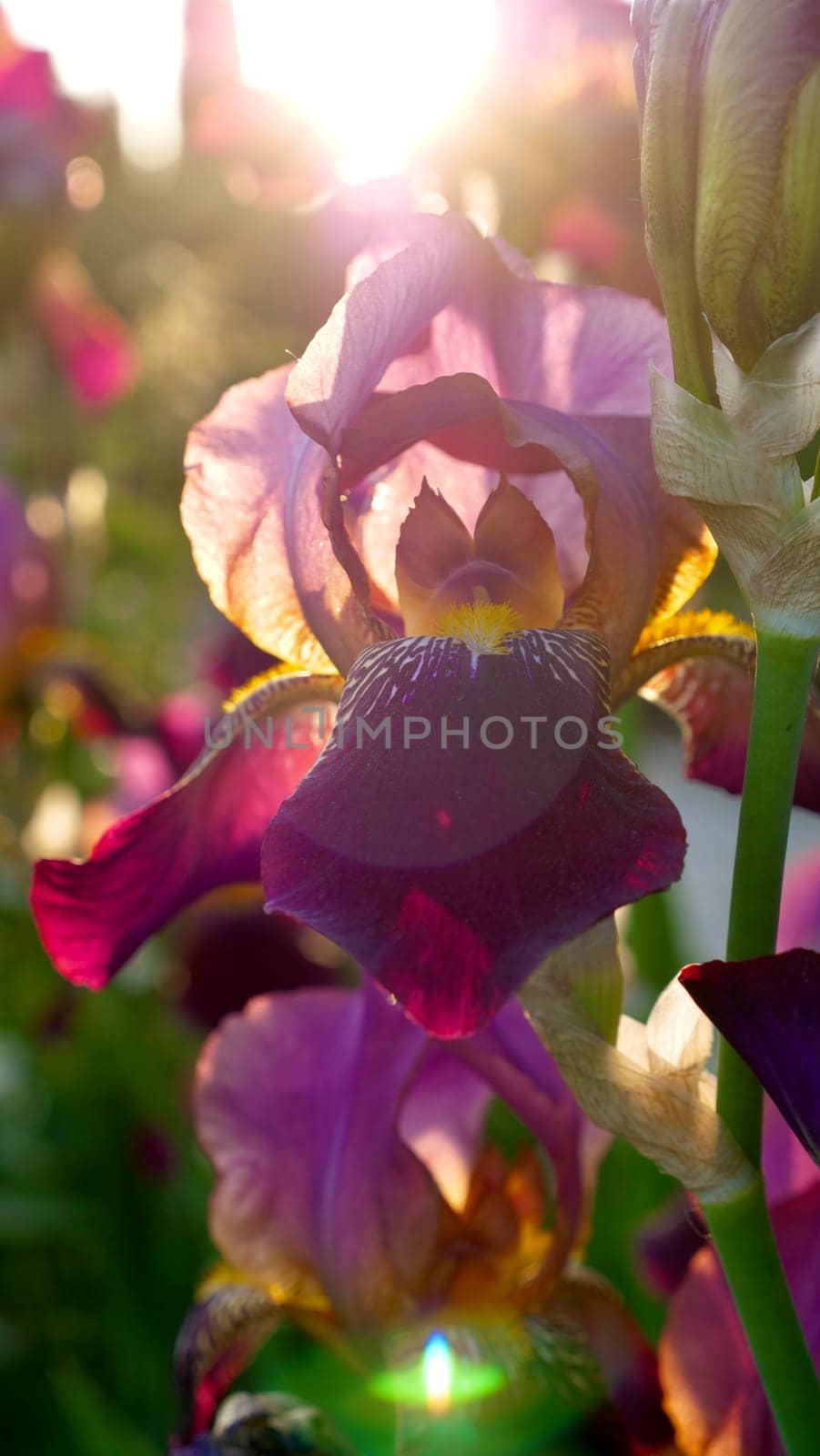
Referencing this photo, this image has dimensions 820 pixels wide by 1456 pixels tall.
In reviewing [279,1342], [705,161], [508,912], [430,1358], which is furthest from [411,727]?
[279,1342]

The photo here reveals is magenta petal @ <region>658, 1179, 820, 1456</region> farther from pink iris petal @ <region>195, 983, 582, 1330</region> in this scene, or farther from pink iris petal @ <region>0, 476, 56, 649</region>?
pink iris petal @ <region>0, 476, 56, 649</region>

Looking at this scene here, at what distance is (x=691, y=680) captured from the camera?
0.79m

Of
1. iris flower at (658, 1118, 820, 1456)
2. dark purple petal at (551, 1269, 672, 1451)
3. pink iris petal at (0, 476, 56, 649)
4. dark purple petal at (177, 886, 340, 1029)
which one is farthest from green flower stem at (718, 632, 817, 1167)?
pink iris petal at (0, 476, 56, 649)

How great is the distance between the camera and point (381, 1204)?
95 centimetres

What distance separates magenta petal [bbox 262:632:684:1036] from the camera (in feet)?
1.70

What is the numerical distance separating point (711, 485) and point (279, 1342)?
52.0 inches

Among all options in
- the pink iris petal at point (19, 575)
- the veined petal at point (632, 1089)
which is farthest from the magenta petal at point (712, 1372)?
the pink iris petal at point (19, 575)

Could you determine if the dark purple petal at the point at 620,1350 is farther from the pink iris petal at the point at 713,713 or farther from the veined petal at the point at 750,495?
the veined petal at the point at 750,495

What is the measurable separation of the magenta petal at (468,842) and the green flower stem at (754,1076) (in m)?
0.07

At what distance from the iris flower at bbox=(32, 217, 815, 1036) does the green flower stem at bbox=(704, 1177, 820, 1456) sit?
0.20 metres

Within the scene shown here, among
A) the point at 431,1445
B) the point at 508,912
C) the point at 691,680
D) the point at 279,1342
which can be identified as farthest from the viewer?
the point at 279,1342

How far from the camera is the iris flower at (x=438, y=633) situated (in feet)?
1.73

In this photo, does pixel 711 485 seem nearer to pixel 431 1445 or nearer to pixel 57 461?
pixel 431 1445

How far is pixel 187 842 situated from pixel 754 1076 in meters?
0.34
